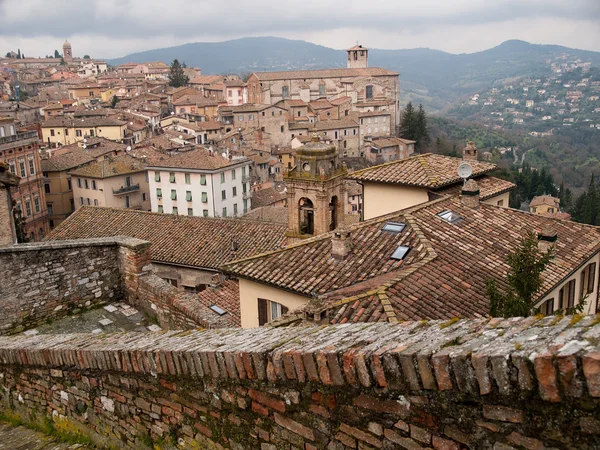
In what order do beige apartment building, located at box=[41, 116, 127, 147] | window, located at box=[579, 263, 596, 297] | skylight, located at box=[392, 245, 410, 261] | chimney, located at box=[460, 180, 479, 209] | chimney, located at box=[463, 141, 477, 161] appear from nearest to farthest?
1. skylight, located at box=[392, 245, 410, 261]
2. window, located at box=[579, 263, 596, 297]
3. chimney, located at box=[460, 180, 479, 209]
4. chimney, located at box=[463, 141, 477, 161]
5. beige apartment building, located at box=[41, 116, 127, 147]

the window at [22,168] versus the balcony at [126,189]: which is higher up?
the window at [22,168]

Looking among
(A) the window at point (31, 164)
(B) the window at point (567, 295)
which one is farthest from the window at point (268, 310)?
(A) the window at point (31, 164)

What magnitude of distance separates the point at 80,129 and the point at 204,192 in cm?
3743

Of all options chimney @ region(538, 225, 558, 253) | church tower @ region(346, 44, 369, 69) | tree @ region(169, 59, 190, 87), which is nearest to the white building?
chimney @ region(538, 225, 558, 253)

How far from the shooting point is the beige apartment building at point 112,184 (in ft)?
181

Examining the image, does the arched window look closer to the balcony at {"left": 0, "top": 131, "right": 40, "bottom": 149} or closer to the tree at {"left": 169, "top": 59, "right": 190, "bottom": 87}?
the balcony at {"left": 0, "top": 131, "right": 40, "bottom": 149}

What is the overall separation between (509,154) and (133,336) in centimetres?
12850

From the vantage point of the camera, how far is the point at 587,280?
14.4 m

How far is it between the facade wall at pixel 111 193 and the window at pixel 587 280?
47515 mm

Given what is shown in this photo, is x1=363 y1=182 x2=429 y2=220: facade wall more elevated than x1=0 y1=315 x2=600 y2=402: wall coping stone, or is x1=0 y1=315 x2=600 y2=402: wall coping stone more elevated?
x1=0 y1=315 x2=600 y2=402: wall coping stone

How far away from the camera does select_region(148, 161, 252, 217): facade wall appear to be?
2068 inches

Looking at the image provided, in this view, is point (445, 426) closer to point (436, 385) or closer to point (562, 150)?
point (436, 385)

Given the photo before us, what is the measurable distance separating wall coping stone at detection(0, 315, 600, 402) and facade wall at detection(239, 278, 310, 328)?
6.86 m

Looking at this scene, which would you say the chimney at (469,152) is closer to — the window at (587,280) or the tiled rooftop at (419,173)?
the tiled rooftop at (419,173)
